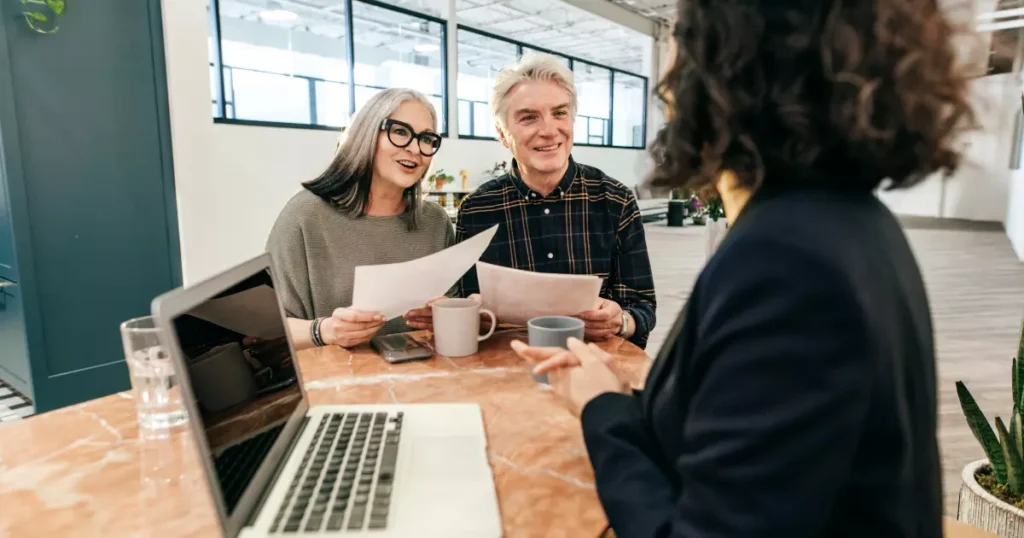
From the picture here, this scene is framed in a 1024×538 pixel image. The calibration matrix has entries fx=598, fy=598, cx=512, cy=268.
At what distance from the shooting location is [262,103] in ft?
23.5

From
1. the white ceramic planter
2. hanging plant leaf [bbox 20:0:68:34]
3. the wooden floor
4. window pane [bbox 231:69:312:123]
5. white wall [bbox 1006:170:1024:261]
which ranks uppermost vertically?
window pane [bbox 231:69:312:123]

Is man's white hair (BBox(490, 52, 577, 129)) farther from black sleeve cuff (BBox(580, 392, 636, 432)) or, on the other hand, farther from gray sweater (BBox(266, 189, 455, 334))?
black sleeve cuff (BBox(580, 392, 636, 432))

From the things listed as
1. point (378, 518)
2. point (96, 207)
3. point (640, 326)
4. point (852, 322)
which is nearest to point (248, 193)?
point (96, 207)

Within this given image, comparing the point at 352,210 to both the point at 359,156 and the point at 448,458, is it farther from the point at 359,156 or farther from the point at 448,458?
the point at 448,458

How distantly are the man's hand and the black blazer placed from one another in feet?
2.77

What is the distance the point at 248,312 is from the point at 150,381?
1.00 ft

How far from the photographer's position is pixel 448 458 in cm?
83

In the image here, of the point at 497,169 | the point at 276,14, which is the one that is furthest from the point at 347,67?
the point at 276,14

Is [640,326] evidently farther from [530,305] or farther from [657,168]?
[657,168]

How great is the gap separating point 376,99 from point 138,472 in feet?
4.04

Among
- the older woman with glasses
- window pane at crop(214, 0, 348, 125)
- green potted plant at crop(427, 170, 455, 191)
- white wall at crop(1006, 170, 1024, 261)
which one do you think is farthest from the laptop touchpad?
white wall at crop(1006, 170, 1024, 261)

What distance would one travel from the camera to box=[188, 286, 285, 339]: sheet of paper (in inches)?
27.3

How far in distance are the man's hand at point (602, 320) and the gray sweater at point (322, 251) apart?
2.00ft

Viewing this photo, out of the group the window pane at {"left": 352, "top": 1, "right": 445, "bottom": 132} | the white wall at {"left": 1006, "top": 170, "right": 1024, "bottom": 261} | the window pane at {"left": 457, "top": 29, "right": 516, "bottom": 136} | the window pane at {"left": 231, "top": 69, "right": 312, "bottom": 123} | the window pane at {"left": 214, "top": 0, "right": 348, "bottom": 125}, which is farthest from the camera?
the window pane at {"left": 457, "top": 29, "right": 516, "bottom": 136}
